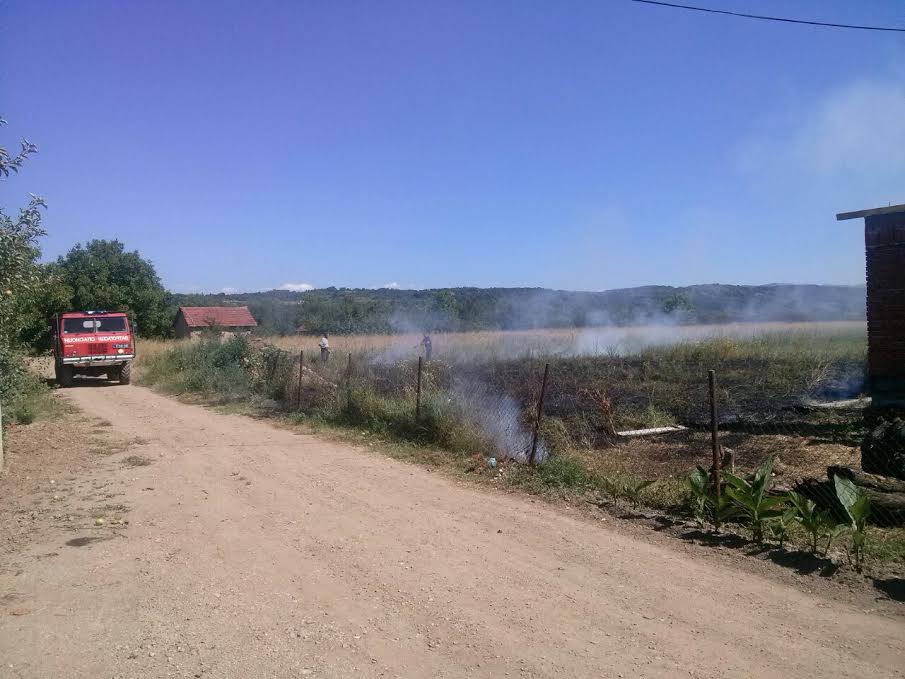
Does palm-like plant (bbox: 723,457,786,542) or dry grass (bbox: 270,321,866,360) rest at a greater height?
dry grass (bbox: 270,321,866,360)

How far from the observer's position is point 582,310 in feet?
149

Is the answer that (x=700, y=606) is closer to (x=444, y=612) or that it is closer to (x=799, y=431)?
(x=444, y=612)

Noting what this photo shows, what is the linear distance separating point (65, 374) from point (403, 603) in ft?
68.2

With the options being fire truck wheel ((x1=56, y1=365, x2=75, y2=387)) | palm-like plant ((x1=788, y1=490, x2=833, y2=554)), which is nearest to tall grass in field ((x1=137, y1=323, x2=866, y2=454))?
fire truck wheel ((x1=56, y1=365, x2=75, y2=387))

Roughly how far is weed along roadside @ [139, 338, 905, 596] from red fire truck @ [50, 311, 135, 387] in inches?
130

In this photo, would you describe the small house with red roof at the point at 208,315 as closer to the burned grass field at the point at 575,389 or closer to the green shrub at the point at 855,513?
the burned grass field at the point at 575,389

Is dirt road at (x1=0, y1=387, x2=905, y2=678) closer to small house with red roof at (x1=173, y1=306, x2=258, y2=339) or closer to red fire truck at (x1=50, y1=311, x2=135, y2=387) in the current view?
red fire truck at (x1=50, y1=311, x2=135, y2=387)

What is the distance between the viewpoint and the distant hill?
38.3 meters

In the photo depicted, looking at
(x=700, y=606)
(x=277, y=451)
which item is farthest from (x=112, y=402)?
(x=700, y=606)

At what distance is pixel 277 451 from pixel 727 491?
21.7ft

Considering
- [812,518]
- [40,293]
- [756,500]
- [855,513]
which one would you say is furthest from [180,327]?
[855,513]

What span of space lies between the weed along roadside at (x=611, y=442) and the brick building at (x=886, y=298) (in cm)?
79

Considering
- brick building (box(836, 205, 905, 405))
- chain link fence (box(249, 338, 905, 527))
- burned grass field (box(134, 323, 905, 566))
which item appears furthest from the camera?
brick building (box(836, 205, 905, 405))

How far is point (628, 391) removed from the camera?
1547 centimetres
